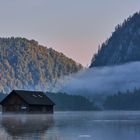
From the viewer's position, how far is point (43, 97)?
483 feet

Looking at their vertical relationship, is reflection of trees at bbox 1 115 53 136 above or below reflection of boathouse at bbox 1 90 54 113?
below

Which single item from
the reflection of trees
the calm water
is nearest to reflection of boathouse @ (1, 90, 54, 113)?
the reflection of trees

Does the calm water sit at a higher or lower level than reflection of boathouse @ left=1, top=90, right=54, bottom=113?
lower

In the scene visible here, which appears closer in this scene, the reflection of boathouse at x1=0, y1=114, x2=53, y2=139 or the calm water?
the calm water

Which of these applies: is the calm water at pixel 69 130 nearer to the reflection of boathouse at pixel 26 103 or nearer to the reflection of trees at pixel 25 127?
the reflection of trees at pixel 25 127

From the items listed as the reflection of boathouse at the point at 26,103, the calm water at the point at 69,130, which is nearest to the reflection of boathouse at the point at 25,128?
the calm water at the point at 69,130

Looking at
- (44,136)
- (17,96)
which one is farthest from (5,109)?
(44,136)

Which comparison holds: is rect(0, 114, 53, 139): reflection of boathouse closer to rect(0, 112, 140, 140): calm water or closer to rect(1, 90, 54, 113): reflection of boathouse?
rect(0, 112, 140, 140): calm water

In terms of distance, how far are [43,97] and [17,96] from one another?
29.9 ft

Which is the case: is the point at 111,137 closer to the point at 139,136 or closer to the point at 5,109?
the point at 139,136

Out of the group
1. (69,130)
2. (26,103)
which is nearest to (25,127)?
(69,130)

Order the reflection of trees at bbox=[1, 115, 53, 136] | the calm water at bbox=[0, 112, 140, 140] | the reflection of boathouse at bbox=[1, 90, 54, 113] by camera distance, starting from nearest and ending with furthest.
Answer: the calm water at bbox=[0, 112, 140, 140] < the reflection of trees at bbox=[1, 115, 53, 136] < the reflection of boathouse at bbox=[1, 90, 54, 113]

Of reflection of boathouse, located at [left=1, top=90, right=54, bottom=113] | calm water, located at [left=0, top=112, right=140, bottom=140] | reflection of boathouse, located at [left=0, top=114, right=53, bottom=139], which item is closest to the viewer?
calm water, located at [left=0, top=112, right=140, bottom=140]

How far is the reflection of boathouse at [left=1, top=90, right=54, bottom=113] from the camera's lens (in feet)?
451
